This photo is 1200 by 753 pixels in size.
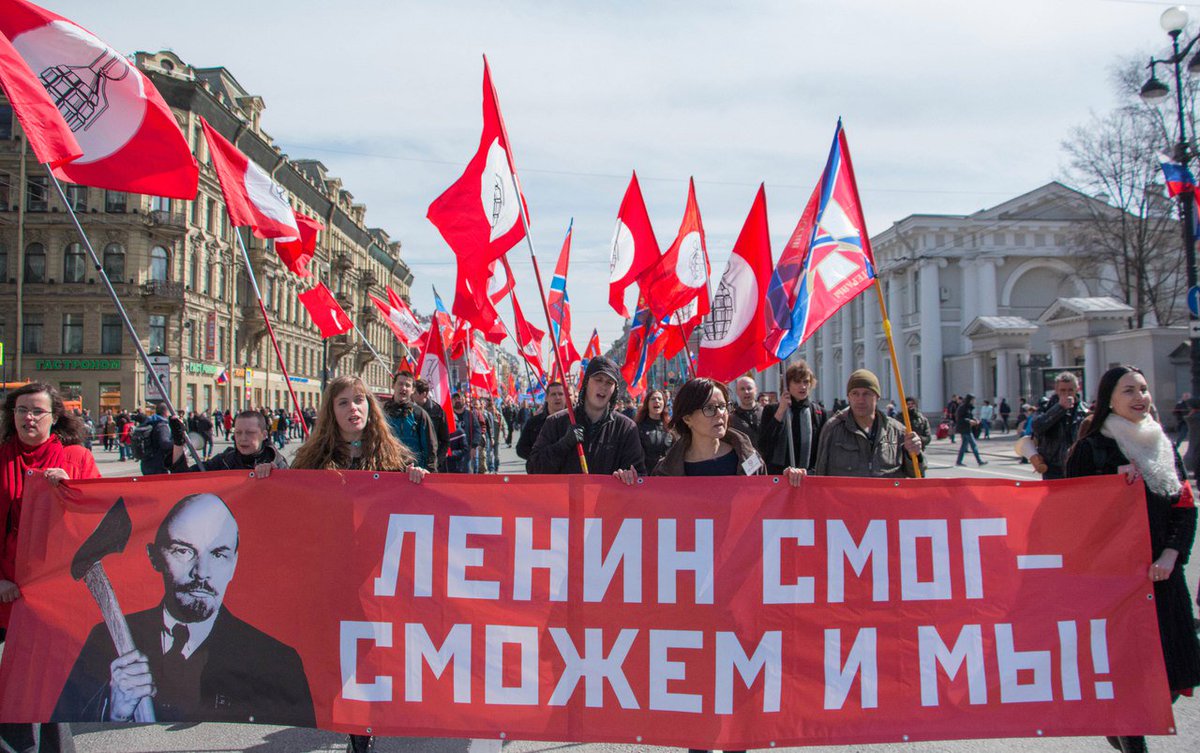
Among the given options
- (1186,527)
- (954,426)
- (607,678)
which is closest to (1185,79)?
(954,426)

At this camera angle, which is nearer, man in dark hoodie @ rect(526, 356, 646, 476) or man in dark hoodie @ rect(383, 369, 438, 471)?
man in dark hoodie @ rect(526, 356, 646, 476)

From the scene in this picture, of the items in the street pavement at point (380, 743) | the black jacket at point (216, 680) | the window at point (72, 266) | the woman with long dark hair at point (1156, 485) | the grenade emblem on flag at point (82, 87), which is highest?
the window at point (72, 266)

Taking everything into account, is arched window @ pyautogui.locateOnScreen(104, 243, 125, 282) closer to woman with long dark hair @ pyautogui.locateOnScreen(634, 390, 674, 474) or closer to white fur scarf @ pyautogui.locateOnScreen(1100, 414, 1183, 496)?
woman with long dark hair @ pyautogui.locateOnScreen(634, 390, 674, 474)

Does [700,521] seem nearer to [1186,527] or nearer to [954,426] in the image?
[1186,527]

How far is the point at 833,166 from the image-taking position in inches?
219

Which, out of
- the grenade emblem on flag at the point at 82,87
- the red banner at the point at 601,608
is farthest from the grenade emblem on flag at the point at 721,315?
the grenade emblem on flag at the point at 82,87

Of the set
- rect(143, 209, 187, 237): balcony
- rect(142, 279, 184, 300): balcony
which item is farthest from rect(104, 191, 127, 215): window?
rect(142, 279, 184, 300): balcony

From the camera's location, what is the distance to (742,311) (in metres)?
7.11

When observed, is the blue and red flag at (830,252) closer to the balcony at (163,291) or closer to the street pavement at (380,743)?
the street pavement at (380,743)

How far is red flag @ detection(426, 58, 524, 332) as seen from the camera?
579cm

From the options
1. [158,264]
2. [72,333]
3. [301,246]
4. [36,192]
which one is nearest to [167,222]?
[158,264]

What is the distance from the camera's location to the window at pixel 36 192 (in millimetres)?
40969

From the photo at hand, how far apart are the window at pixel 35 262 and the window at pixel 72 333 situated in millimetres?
2337

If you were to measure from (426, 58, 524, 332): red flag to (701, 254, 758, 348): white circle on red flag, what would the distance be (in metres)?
2.06
